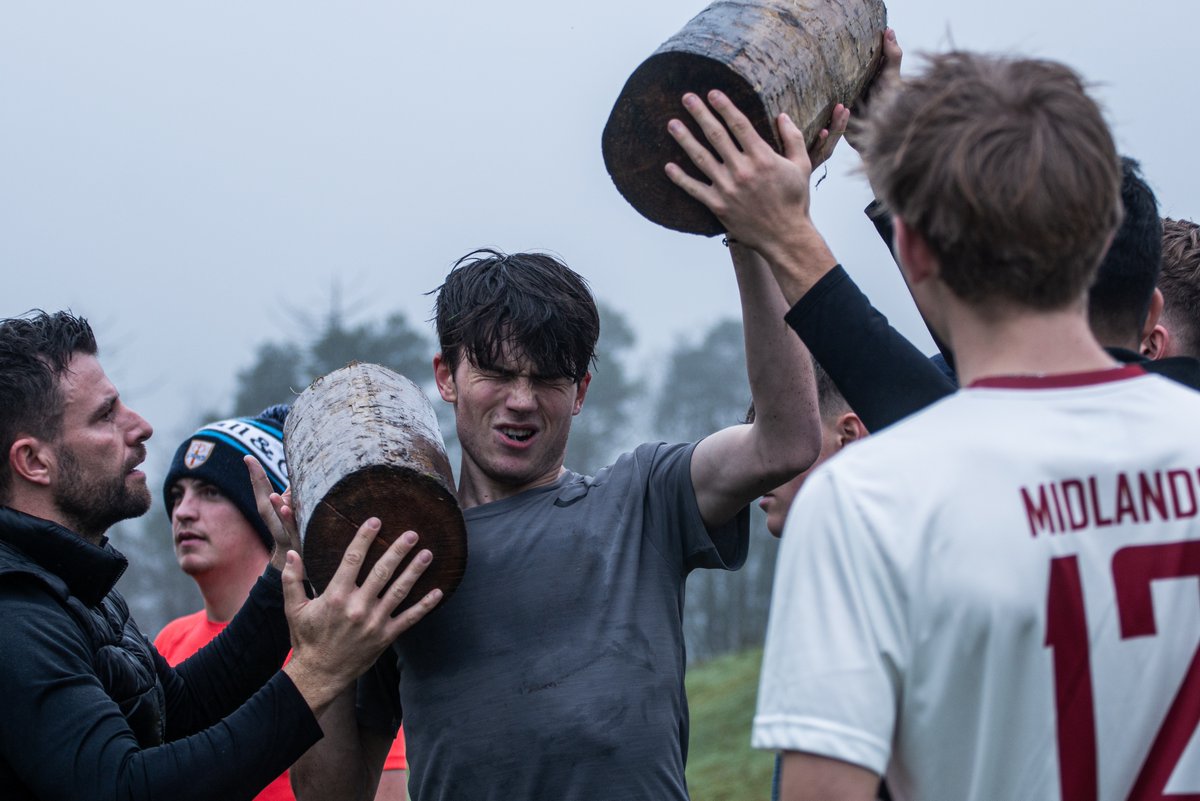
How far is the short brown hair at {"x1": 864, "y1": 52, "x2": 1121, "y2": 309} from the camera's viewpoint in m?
1.60

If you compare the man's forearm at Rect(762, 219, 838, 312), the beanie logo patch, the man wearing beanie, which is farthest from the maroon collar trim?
the beanie logo patch

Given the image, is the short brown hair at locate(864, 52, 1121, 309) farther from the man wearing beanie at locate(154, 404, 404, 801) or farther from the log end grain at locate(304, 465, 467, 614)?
the man wearing beanie at locate(154, 404, 404, 801)

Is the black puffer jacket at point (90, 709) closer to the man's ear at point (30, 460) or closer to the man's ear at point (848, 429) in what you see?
the man's ear at point (30, 460)

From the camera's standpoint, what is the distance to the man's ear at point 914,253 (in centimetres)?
171

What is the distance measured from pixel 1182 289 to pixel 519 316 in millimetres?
1688

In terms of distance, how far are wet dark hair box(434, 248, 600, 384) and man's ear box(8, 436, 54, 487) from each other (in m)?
1.09

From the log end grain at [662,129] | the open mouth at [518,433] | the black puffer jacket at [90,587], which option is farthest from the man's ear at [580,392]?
the black puffer jacket at [90,587]

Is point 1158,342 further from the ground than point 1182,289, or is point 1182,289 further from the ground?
point 1182,289

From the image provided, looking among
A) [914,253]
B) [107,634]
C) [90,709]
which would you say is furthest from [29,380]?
[914,253]

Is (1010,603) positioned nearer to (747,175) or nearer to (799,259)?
(799,259)

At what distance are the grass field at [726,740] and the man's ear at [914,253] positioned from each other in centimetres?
1013

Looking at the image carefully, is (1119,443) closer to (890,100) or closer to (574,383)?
(890,100)

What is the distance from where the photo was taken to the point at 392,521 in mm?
2789

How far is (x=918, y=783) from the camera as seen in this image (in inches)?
66.2
